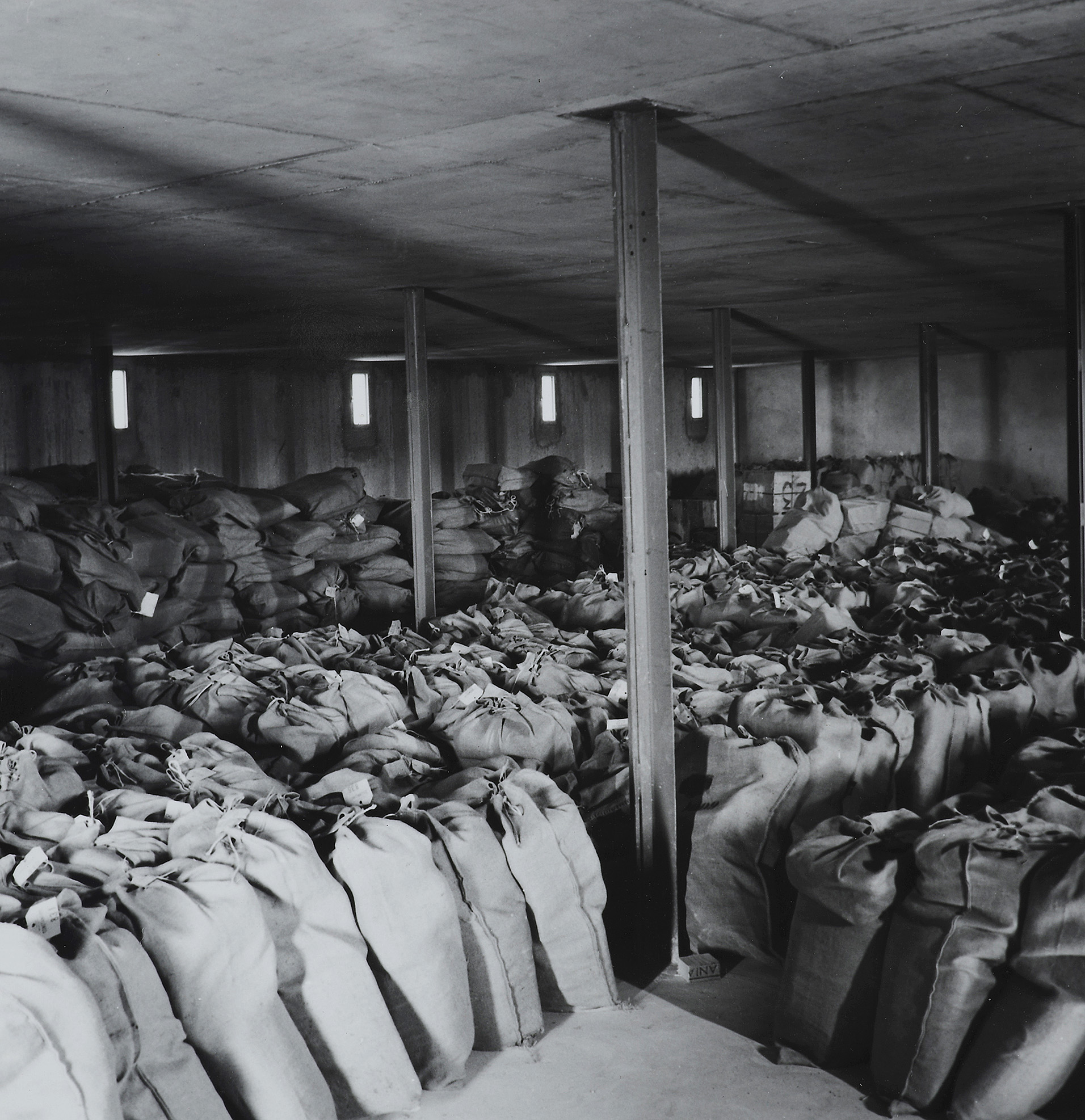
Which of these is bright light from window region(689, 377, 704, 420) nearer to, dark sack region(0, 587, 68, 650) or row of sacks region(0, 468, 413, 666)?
row of sacks region(0, 468, 413, 666)

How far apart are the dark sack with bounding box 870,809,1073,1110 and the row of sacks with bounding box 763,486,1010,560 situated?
21.8ft

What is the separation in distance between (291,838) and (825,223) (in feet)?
14.7

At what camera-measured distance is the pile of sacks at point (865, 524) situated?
9867 millimetres

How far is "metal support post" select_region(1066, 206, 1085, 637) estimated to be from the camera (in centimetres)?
577

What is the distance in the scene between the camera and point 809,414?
13586 mm

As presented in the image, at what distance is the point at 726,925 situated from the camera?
390 cm

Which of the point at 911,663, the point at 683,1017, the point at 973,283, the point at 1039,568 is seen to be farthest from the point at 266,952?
the point at 973,283

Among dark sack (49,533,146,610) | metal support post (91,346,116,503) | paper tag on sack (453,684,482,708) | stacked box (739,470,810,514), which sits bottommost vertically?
paper tag on sack (453,684,482,708)

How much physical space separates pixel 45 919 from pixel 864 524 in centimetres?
887

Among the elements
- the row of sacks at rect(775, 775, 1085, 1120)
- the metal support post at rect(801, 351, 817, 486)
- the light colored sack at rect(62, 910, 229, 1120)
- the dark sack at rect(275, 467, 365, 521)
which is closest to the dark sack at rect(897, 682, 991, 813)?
the row of sacks at rect(775, 775, 1085, 1120)

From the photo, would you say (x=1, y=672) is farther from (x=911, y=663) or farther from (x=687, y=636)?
(x=911, y=663)

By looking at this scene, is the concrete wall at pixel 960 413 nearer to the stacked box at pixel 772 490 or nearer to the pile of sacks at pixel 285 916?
the stacked box at pixel 772 490

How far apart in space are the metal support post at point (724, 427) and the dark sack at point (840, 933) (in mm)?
6298

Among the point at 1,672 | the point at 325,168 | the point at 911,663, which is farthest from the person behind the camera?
the point at 1,672
